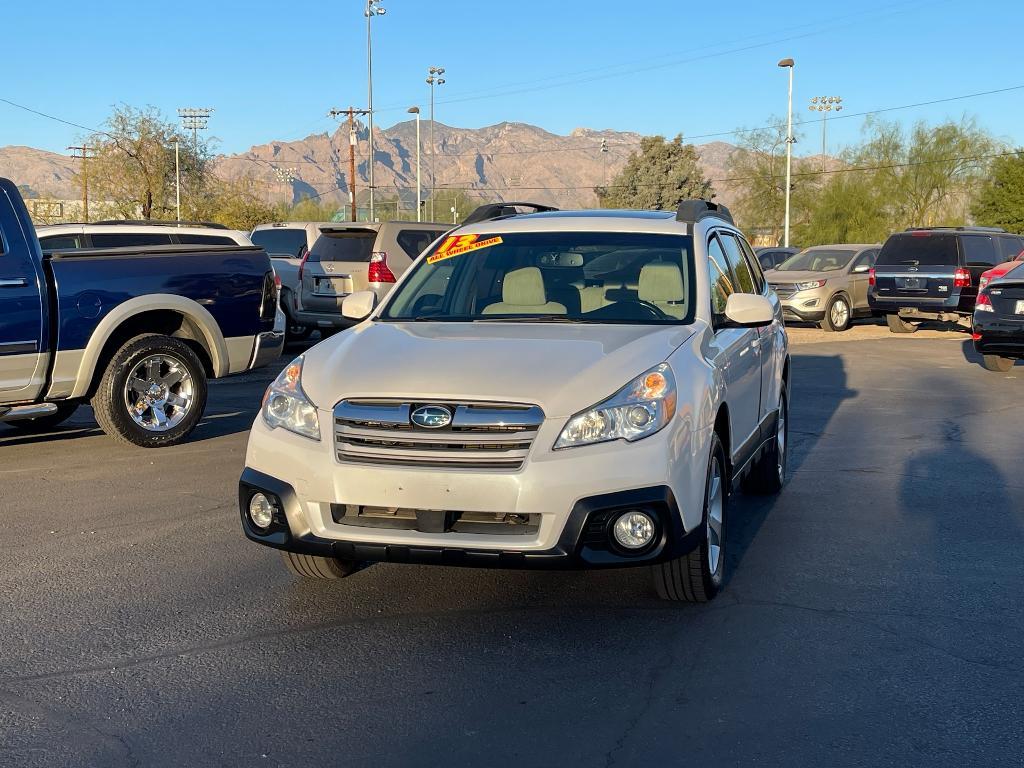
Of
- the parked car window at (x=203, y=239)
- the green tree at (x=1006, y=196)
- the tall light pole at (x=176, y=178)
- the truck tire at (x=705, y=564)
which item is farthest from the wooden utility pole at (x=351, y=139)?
the truck tire at (x=705, y=564)

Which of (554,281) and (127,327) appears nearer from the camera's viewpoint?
(554,281)

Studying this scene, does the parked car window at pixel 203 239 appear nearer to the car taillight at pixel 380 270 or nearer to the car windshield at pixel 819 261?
the car taillight at pixel 380 270

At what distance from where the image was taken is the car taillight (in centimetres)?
1698

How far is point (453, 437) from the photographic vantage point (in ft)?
15.0

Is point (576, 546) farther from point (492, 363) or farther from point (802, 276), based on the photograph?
point (802, 276)

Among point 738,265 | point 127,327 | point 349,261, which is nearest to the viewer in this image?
point 738,265

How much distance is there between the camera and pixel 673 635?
15.9 ft

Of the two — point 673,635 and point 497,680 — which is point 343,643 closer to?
point 497,680

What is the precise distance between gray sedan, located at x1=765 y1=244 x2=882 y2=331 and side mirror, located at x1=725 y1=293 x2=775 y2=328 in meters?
18.1

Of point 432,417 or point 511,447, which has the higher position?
point 432,417

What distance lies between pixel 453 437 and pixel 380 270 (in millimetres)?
12684

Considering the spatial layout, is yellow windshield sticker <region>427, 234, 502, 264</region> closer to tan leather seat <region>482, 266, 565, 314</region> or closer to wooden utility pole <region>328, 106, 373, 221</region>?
tan leather seat <region>482, 266, 565, 314</region>

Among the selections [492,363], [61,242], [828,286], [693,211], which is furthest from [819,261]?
[492,363]

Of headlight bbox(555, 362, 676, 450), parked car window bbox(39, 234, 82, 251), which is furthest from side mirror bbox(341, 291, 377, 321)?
parked car window bbox(39, 234, 82, 251)
